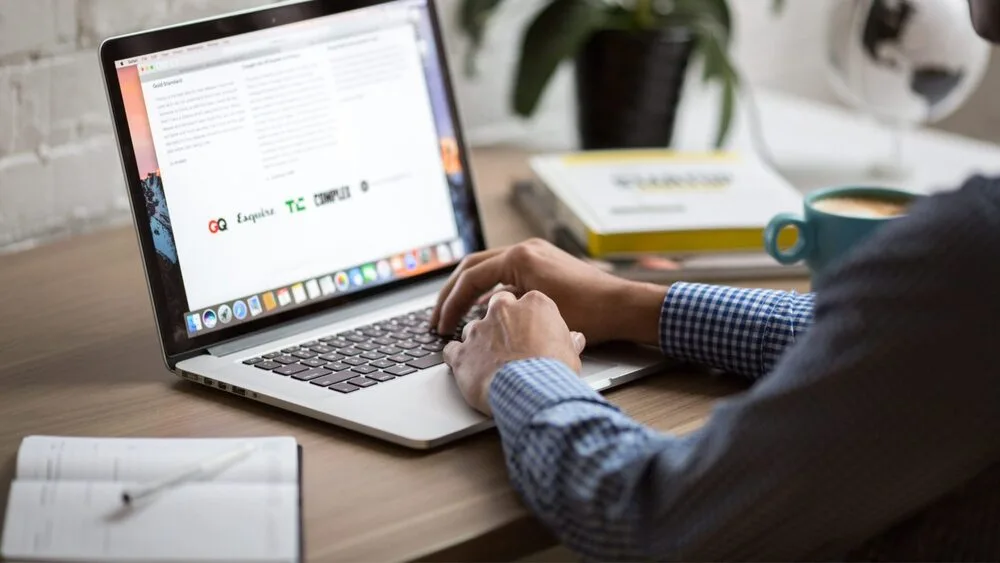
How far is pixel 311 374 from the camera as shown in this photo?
99 centimetres

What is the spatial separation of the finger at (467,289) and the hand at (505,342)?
0.22 feet

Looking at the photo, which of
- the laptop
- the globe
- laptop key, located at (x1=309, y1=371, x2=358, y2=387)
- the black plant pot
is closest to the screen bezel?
the laptop

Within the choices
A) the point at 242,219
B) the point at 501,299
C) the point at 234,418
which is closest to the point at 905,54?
the point at 501,299

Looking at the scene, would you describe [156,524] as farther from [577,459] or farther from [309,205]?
[309,205]

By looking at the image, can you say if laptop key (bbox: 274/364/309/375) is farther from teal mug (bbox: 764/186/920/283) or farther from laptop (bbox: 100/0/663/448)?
teal mug (bbox: 764/186/920/283)

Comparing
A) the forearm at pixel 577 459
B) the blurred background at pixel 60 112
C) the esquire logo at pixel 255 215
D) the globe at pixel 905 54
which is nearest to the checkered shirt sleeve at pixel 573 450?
the forearm at pixel 577 459

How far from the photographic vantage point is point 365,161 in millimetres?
1148

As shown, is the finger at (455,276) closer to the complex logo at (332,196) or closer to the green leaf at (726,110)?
the complex logo at (332,196)

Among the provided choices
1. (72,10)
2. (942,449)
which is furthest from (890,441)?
(72,10)

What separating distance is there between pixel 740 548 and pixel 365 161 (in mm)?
552

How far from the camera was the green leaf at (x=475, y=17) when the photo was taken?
5.16 feet

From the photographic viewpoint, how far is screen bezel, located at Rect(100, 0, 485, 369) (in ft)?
3.23

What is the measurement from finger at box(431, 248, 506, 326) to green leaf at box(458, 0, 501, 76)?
0.56m

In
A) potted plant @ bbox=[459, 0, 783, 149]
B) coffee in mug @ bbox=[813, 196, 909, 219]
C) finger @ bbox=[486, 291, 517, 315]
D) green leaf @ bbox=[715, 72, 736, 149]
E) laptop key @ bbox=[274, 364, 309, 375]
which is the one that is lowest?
laptop key @ bbox=[274, 364, 309, 375]
